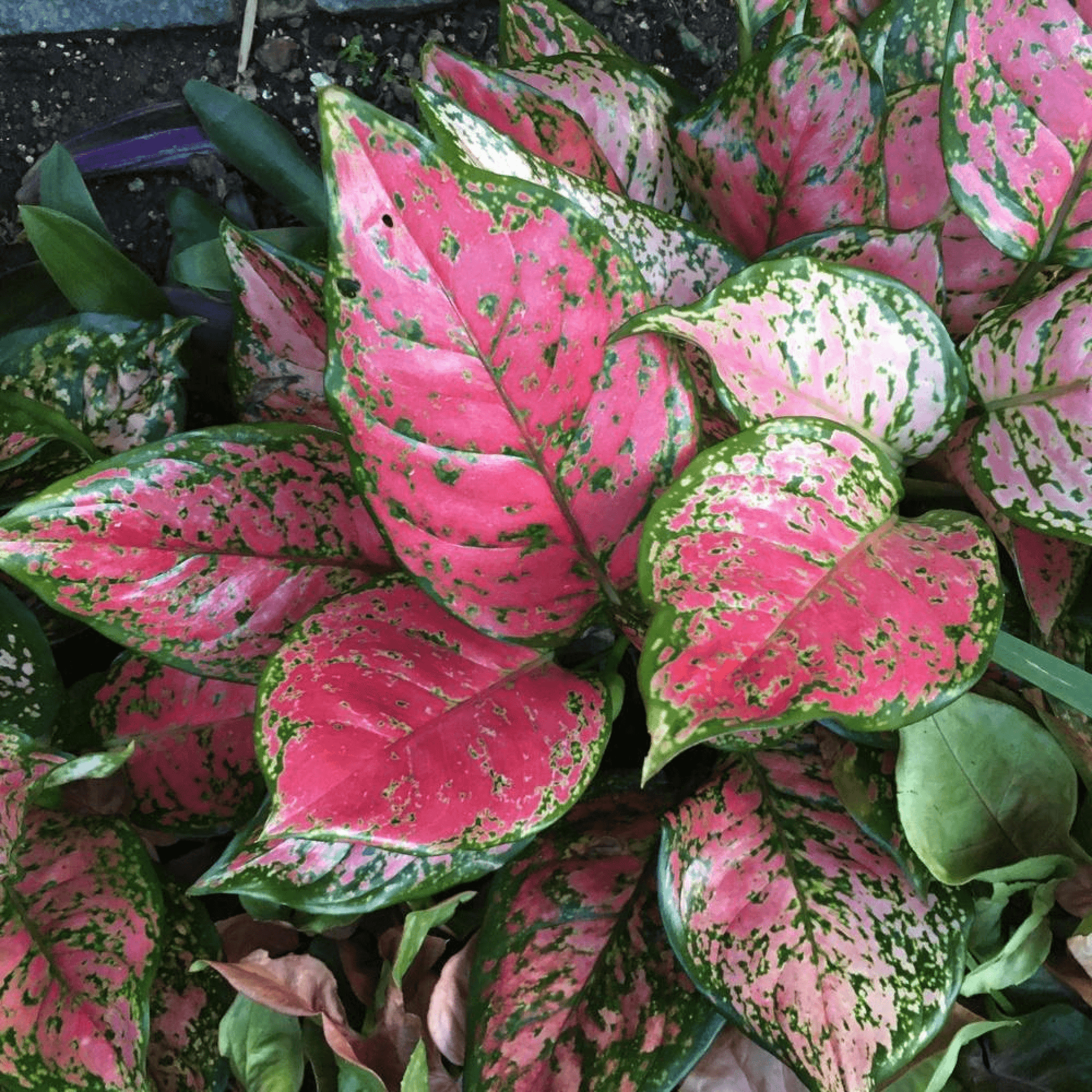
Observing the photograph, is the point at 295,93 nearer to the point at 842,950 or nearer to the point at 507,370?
the point at 507,370

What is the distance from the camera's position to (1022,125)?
2.09ft

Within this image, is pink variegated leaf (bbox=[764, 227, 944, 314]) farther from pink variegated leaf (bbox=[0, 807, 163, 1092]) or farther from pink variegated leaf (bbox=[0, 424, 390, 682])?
pink variegated leaf (bbox=[0, 807, 163, 1092])

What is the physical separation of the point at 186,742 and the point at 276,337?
0.33 m

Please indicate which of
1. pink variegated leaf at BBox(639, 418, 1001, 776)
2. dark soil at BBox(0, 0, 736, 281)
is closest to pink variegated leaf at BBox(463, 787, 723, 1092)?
pink variegated leaf at BBox(639, 418, 1001, 776)

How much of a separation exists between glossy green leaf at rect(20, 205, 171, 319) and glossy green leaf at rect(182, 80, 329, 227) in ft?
0.55

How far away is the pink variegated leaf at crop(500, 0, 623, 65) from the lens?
87 cm

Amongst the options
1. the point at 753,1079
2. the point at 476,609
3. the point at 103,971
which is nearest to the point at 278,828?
the point at 476,609

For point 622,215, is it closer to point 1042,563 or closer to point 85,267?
point 1042,563

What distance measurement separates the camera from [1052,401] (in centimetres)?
63

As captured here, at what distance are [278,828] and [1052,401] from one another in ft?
1.63

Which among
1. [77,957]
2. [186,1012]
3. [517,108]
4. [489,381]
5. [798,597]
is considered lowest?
[186,1012]

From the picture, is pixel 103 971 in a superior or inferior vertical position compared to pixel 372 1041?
superior

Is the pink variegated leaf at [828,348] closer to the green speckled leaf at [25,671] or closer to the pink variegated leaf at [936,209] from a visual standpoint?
the pink variegated leaf at [936,209]

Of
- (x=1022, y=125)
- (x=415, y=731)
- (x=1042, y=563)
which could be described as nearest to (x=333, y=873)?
(x=415, y=731)
